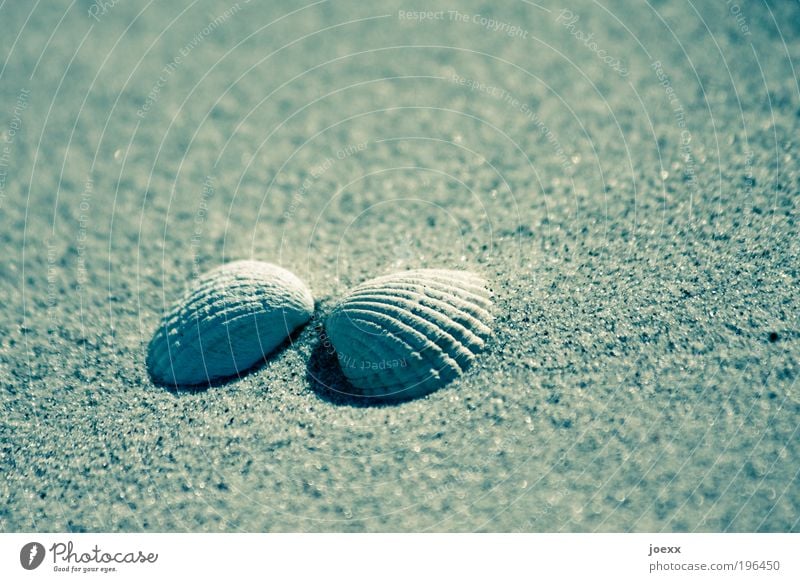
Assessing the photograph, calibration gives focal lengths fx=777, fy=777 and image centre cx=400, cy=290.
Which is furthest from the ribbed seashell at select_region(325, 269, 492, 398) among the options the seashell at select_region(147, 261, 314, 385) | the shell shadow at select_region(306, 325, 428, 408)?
the seashell at select_region(147, 261, 314, 385)

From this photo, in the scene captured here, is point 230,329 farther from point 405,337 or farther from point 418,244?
point 418,244

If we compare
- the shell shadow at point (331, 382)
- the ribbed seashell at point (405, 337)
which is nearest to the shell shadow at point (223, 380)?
the shell shadow at point (331, 382)

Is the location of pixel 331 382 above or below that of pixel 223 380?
above

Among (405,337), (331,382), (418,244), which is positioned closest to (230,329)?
(331,382)

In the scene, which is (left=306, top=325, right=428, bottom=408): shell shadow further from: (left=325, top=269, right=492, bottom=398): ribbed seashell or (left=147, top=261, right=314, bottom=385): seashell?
(left=147, top=261, right=314, bottom=385): seashell

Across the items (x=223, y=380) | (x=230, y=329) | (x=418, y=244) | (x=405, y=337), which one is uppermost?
(x=418, y=244)

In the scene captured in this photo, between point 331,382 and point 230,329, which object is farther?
point 230,329

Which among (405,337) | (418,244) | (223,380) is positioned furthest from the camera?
(418,244)
